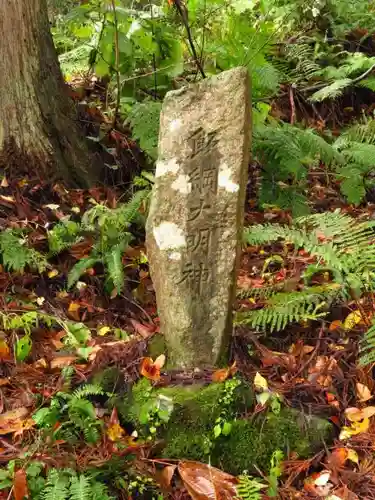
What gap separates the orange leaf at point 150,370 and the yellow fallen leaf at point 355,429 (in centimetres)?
95

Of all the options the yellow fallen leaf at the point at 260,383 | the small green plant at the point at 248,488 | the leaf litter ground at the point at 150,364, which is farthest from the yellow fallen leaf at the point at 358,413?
the small green plant at the point at 248,488

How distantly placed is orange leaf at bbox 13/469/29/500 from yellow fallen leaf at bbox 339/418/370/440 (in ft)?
4.83

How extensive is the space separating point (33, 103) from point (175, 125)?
2056mm

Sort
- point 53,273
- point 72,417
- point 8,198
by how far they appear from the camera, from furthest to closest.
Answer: point 8,198 < point 53,273 < point 72,417

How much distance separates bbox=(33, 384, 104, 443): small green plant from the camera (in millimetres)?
2703

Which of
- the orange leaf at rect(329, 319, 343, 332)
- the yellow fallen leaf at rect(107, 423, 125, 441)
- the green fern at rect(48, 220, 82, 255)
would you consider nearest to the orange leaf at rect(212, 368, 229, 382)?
the yellow fallen leaf at rect(107, 423, 125, 441)

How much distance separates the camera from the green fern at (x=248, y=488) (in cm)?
245

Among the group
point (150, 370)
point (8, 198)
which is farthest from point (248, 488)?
point (8, 198)

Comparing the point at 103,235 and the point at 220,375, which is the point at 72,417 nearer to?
the point at 220,375

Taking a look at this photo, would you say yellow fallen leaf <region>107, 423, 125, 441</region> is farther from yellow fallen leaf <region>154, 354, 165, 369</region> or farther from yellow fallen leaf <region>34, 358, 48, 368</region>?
yellow fallen leaf <region>34, 358, 48, 368</region>

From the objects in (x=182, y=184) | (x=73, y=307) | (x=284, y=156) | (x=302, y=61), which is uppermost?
(x=302, y=61)

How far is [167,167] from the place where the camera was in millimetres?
2928

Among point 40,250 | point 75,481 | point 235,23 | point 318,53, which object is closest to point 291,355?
point 75,481

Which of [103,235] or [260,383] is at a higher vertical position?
[103,235]
